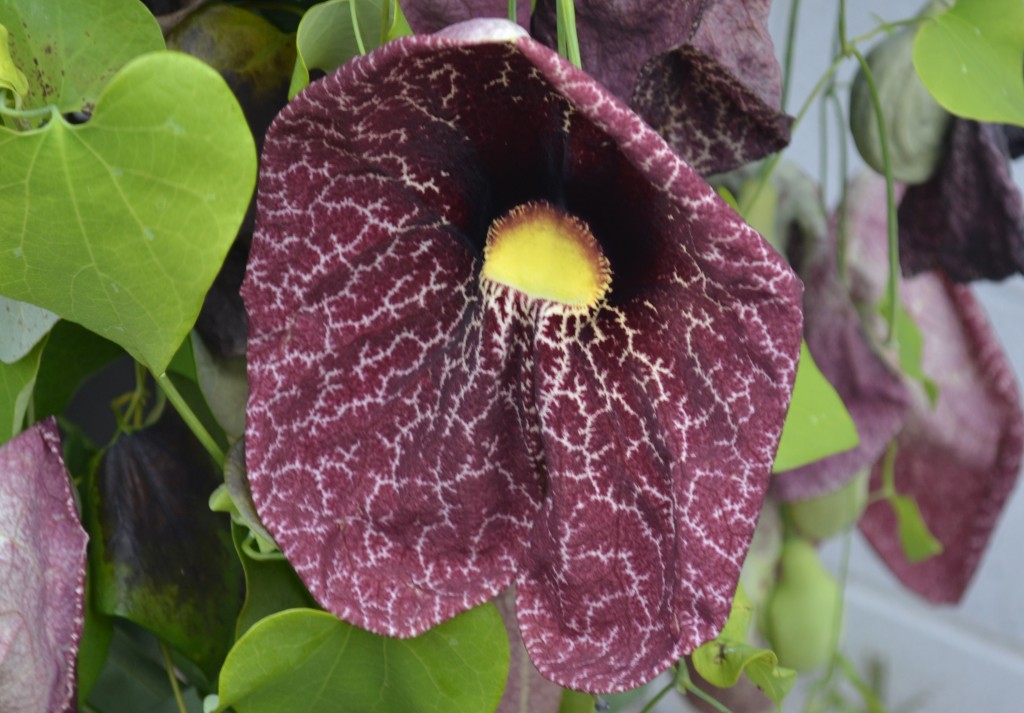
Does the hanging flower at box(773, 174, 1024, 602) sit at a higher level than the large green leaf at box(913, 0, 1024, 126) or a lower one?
lower

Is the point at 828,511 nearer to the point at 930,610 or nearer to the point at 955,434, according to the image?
the point at 955,434

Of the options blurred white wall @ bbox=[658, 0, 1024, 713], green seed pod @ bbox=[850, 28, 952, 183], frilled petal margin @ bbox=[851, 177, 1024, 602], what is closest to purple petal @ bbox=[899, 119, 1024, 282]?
green seed pod @ bbox=[850, 28, 952, 183]

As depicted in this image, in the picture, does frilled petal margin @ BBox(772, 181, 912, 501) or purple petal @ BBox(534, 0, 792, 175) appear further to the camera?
frilled petal margin @ BBox(772, 181, 912, 501)

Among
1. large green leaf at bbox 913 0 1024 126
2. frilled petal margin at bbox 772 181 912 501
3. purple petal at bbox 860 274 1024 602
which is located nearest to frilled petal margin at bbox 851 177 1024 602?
purple petal at bbox 860 274 1024 602

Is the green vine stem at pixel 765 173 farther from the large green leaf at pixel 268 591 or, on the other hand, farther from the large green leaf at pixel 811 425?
the large green leaf at pixel 268 591

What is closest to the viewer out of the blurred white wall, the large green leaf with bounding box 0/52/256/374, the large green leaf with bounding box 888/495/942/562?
the large green leaf with bounding box 0/52/256/374

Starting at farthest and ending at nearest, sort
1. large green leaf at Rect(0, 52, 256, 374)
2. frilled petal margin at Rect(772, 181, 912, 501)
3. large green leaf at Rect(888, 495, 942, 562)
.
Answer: large green leaf at Rect(888, 495, 942, 562) < frilled petal margin at Rect(772, 181, 912, 501) < large green leaf at Rect(0, 52, 256, 374)

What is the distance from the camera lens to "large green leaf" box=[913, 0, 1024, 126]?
0.31 m

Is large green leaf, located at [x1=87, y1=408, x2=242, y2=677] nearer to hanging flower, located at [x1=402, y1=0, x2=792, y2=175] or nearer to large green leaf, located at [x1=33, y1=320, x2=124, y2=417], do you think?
large green leaf, located at [x1=33, y1=320, x2=124, y2=417]

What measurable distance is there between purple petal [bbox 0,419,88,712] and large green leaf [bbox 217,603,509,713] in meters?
0.04

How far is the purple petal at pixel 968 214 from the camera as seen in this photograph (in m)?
0.40

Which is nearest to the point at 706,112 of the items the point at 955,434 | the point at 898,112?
the point at 898,112

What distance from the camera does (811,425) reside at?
332mm

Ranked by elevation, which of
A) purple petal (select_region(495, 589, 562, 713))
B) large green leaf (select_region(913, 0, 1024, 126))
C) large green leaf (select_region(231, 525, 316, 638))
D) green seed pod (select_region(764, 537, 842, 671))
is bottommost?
green seed pod (select_region(764, 537, 842, 671))
